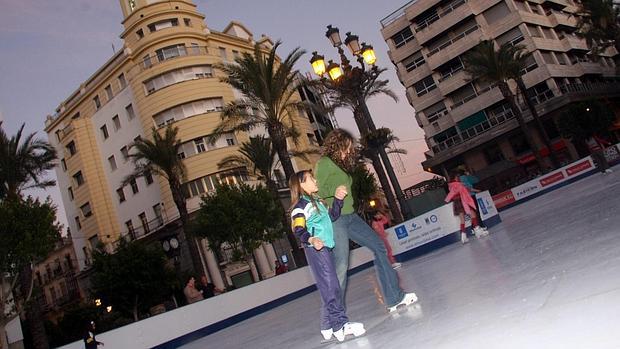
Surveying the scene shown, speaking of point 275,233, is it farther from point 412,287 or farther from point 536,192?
point 412,287

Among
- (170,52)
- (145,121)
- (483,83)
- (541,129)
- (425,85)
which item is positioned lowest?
(541,129)

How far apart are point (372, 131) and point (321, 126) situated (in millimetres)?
39242

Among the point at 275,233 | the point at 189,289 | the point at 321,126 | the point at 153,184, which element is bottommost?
the point at 189,289

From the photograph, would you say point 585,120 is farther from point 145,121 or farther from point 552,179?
point 145,121

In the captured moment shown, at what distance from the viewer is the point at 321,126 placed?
172 feet

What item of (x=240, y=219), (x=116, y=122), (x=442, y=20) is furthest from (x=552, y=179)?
(x=116, y=122)

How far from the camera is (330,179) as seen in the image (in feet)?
14.8

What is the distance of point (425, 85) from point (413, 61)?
9.72 ft

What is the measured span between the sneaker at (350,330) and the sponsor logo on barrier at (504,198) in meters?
20.8

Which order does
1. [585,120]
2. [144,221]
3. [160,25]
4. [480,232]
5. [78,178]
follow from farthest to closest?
1. [78,178]
2. [160,25]
3. [144,221]
4. [585,120]
5. [480,232]

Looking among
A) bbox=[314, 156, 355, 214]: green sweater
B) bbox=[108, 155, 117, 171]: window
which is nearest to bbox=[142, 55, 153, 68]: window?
bbox=[108, 155, 117, 171]: window

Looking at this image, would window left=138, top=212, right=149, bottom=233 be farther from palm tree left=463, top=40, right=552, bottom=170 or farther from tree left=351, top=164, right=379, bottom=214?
palm tree left=463, top=40, right=552, bottom=170

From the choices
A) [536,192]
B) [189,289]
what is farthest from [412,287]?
[536,192]

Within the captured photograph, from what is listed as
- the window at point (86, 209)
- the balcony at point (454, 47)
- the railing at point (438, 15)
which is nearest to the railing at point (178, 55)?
the window at point (86, 209)
